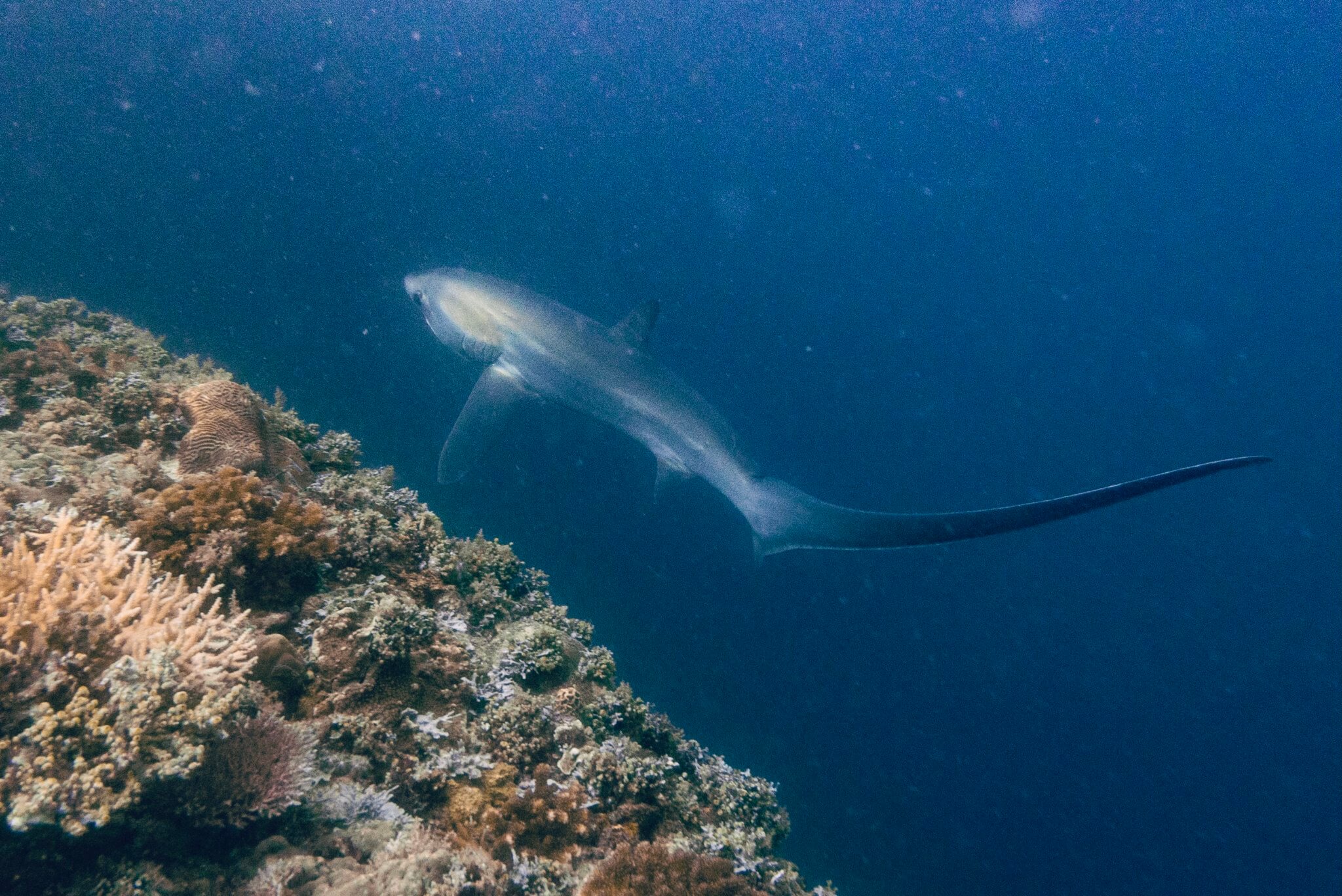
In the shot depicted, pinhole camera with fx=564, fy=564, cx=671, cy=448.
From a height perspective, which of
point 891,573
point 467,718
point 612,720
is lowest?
point 467,718

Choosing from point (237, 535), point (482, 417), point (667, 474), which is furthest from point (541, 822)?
point (482, 417)

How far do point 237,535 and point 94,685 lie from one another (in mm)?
1564

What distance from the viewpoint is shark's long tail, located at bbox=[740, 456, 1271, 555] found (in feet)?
13.0

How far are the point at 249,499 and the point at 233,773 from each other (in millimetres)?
2095

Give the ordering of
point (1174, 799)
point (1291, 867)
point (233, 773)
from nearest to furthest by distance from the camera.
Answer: point (233, 773), point (1174, 799), point (1291, 867)

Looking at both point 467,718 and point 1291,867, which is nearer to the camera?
point 467,718

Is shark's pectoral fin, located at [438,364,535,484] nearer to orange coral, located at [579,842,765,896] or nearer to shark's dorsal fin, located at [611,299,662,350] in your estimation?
shark's dorsal fin, located at [611,299,662,350]

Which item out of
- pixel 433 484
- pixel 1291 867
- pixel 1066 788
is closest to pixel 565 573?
pixel 433 484

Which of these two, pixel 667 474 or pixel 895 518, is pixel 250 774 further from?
pixel 667 474

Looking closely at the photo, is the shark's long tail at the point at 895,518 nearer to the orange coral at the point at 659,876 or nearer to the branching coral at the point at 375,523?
the orange coral at the point at 659,876

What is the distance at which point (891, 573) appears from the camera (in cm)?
3244

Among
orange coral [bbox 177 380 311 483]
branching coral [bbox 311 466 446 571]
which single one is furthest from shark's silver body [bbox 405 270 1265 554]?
orange coral [bbox 177 380 311 483]

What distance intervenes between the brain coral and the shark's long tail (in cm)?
444

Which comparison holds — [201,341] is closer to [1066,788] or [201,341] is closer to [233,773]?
[233,773]
